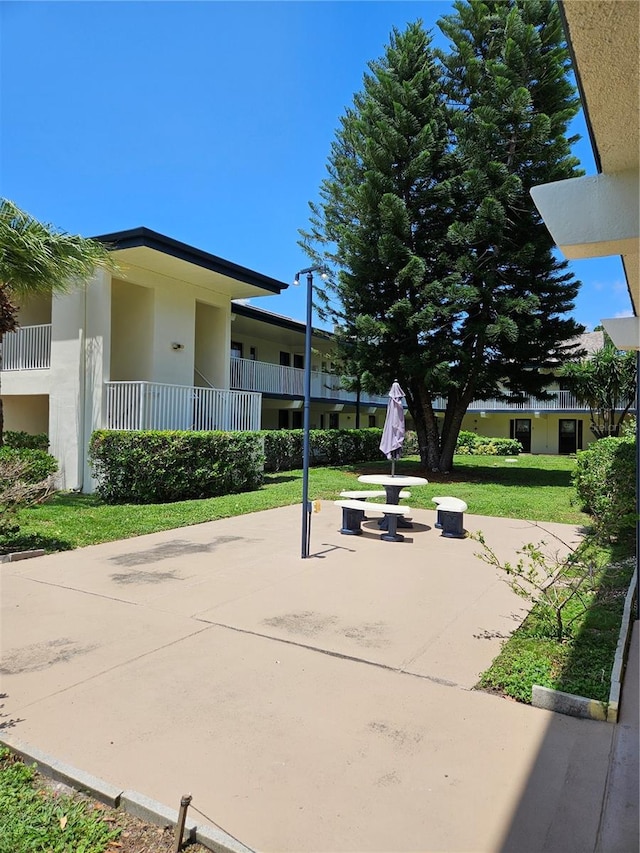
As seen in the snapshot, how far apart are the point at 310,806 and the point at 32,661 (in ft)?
8.69

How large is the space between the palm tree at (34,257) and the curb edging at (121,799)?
874 centimetres

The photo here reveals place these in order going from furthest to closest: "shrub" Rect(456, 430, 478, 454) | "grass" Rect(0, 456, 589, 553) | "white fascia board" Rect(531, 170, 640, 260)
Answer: "shrub" Rect(456, 430, 478, 454), "grass" Rect(0, 456, 589, 553), "white fascia board" Rect(531, 170, 640, 260)

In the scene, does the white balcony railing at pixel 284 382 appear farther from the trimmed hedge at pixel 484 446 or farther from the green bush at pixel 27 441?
the green bush at pixel 27 441

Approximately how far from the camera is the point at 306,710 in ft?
10.8

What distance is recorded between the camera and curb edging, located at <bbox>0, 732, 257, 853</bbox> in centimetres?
222

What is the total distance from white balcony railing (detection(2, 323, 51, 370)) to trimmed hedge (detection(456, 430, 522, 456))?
902 inches

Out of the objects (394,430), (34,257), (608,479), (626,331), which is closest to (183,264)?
(34,257)

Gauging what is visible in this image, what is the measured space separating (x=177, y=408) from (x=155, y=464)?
266 cm

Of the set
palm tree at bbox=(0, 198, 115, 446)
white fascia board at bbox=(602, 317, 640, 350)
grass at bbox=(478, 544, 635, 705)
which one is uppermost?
palm tree at bbox=(0, 198, 115, 446)

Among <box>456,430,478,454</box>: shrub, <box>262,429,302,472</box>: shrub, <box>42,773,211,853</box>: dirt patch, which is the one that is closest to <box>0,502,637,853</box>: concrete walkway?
<box>42,773,211,853</box>: dirt patch

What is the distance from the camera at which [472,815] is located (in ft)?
7.85

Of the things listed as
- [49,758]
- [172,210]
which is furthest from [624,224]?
[172,210]

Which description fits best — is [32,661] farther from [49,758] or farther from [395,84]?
[395,84]

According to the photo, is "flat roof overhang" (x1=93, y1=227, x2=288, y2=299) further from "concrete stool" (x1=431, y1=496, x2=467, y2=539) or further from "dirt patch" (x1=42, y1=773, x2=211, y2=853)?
"dirt patch" (x1=42, y1=773, x2=211, y2=853)
